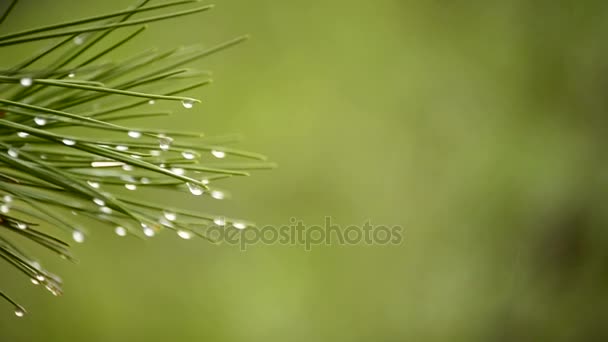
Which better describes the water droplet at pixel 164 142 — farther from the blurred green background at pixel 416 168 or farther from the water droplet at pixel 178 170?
the blurred green background at pixel 416 168

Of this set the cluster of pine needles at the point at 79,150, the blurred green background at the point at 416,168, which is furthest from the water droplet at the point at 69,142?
the blurred green background at the point at 416,168

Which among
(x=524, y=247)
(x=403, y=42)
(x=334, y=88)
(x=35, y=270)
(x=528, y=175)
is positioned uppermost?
(x=403, y=42)

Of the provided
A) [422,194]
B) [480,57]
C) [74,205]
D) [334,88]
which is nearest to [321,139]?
[334,88]

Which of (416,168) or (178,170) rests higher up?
(416,168)

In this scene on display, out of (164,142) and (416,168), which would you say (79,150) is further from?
(416,168)

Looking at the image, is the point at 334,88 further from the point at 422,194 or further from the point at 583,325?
the point at 583,325

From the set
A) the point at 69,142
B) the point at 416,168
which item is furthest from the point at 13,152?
the point at 416,168

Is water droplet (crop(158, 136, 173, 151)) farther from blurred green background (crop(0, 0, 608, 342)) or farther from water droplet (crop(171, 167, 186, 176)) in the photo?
blurred green background (crop(0, 0, 608, 342))

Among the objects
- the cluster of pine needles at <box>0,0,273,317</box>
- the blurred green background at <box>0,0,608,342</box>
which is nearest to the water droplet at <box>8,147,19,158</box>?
the cluster of pine needles at <box>0,0,273,317</box>
